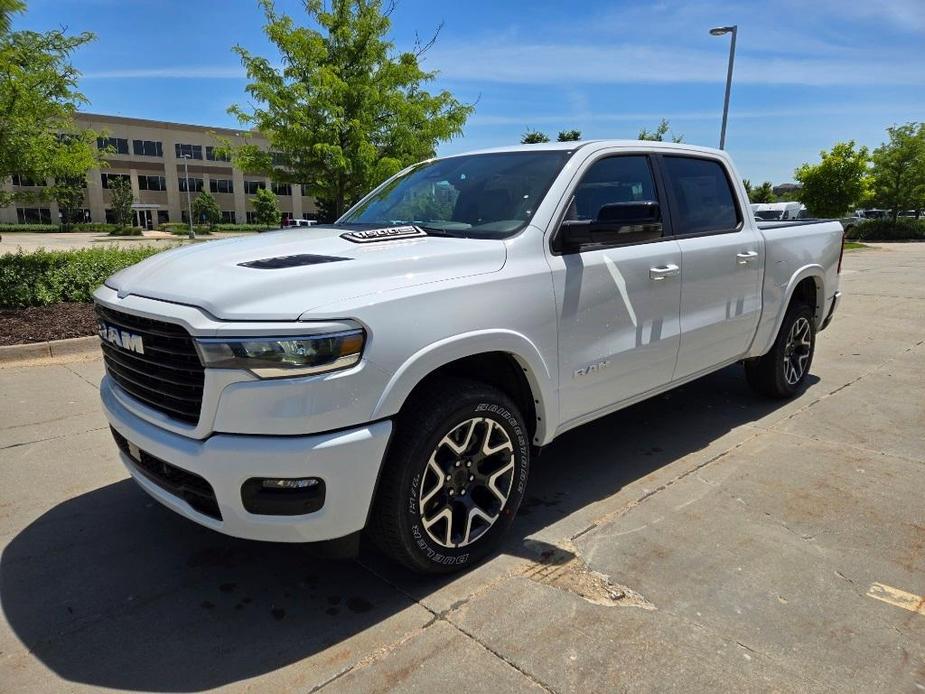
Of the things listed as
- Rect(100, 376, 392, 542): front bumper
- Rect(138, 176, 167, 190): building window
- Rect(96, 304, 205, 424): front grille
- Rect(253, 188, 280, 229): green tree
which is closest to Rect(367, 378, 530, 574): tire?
Rect(100, 376, 392, 542): front bumper

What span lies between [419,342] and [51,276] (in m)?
8.26

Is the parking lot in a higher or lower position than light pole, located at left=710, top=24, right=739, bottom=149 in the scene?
lower

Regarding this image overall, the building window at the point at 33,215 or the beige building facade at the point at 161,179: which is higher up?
the beige building facade at the point at 161,179

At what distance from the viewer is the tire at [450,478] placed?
8.31 ft

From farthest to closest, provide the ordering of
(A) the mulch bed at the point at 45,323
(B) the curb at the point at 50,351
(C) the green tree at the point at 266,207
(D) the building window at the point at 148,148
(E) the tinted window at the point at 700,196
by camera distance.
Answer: (D) the building window at the point at 148,148 < (C) the green tree at the point at 266,207 < (A) the mulch bed at the point at 45,323 < (B) the curb at the point at 50,351 < (E) the tinted window at the point at 700,196

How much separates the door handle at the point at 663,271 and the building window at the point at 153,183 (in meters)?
82.1

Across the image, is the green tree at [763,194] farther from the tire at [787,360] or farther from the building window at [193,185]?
the building window at [193,185]

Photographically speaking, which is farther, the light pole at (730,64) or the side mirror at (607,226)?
the light pole at (730,64)

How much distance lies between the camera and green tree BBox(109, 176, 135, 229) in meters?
63.6

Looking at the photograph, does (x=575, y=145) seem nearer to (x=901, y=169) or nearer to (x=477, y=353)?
(x=477, y=353)

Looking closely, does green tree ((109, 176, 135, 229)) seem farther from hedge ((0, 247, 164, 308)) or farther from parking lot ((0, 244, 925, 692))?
parking lot ((0, 244, 925, 692))

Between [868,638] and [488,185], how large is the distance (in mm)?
2709

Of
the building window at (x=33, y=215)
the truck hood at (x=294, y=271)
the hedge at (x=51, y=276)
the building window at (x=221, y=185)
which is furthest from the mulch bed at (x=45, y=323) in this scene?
the building window at (x=221, y=185)

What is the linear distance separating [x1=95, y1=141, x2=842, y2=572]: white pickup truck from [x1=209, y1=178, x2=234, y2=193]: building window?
82.6m
